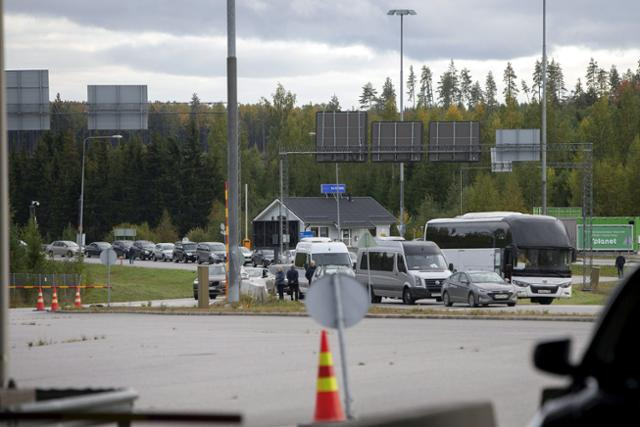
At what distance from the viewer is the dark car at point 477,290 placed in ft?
144

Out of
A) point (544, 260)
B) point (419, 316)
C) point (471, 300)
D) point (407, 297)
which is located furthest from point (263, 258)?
point (419, 316)

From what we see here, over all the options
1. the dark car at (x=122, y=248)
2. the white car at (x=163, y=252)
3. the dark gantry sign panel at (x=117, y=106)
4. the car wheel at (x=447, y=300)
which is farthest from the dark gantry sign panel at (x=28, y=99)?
the dark car at (x=122, y=248)

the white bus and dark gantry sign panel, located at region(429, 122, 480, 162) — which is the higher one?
dark gantry sign panel, located at region(429, 122, 480, 162)

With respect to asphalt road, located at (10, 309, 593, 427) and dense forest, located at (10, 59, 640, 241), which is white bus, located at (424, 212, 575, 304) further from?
dense forest, located at (10, 59, 640, 241)

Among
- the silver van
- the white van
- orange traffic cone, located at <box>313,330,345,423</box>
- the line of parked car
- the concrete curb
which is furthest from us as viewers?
the line of parked car

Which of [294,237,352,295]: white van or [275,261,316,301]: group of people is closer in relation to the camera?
[275,261,316,301]: group of people

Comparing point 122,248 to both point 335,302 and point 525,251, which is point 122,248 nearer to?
point 525,251

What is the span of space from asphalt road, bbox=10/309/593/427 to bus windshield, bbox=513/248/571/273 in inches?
703

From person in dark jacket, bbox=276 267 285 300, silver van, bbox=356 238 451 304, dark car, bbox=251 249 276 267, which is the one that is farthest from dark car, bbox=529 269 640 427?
dark car, bbox=251 249 276 267

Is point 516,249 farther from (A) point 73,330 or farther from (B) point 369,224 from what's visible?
(B) point 369,224

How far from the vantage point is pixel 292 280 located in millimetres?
50875

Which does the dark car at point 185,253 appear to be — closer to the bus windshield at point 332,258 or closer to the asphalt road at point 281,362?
the bus windshield at point 332,258

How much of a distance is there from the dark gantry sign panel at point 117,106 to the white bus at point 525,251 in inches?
557

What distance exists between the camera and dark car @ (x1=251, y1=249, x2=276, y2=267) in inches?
3917
